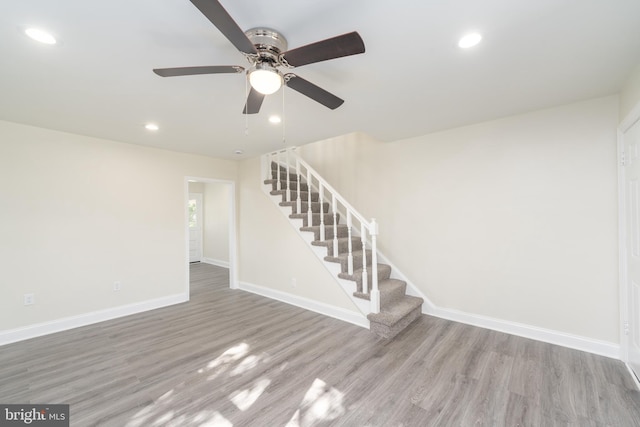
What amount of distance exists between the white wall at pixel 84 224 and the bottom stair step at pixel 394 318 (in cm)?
322

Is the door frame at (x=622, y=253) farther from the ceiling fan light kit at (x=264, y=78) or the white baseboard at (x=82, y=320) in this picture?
the white baseboard at (x=82, y=320)

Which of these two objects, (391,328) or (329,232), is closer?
(391,328)

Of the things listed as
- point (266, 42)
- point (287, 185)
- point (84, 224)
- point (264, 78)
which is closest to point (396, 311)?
point (287, 185)

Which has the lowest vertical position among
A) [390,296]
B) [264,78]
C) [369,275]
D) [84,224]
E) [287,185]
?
[390,296]

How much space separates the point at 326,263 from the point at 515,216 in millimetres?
2320

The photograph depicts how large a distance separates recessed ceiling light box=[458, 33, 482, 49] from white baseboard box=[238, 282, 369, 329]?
2900 mm

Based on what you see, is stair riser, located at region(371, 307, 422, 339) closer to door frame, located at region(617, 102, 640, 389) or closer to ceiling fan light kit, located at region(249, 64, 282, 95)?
door frame, located at region(617, 102, 640, 389)

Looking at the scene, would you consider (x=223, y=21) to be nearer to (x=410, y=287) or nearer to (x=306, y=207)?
(x=306, y=207)

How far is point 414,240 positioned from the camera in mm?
3670

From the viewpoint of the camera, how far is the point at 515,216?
115 inches

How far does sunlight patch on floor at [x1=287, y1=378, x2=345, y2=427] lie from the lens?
5.83ft

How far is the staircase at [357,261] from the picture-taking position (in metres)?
3.07

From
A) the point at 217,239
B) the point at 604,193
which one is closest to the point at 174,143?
the point at 217,239

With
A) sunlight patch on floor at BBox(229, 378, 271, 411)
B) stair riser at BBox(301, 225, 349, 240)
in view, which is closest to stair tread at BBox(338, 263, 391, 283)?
stair riser at BBox(301, 225, 349, 240)
